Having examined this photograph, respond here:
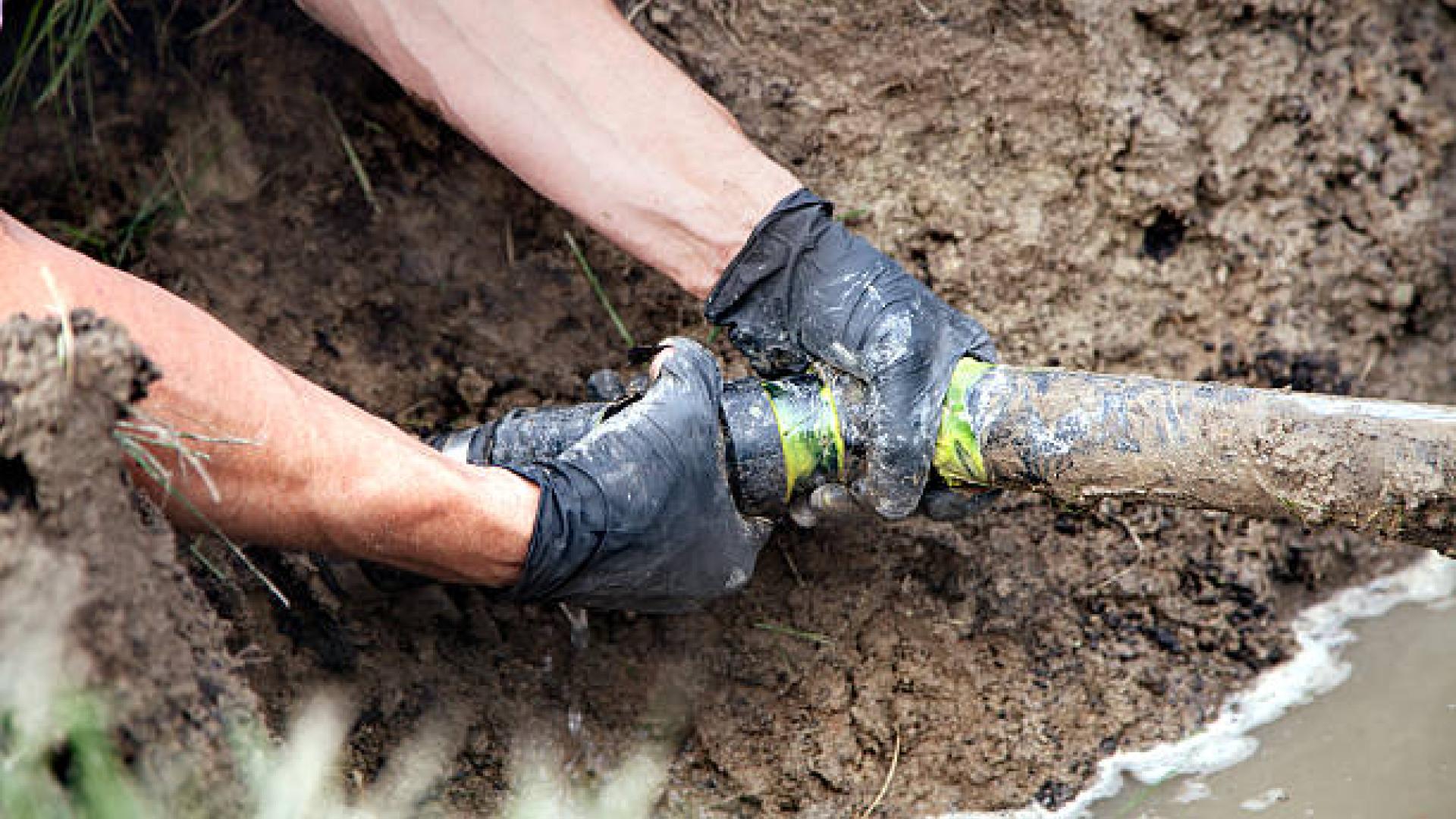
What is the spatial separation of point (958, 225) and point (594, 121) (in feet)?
2.30

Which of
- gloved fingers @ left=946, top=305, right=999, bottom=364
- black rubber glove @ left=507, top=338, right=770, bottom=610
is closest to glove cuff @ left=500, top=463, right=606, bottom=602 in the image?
black rubber glove @ left=507, top=338, right=770, bottom=610

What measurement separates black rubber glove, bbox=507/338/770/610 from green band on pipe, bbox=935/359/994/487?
1.02 ft

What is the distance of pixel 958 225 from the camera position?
2184 millimetres

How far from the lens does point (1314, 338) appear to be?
2.24 metres

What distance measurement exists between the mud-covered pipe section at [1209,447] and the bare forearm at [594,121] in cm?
45

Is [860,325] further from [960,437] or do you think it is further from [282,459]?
[282,459]

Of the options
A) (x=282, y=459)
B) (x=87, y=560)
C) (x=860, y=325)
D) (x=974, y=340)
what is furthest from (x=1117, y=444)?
(x=87, y=560)

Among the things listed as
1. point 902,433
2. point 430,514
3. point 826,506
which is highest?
point 902,433

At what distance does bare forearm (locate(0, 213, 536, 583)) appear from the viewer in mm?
1479

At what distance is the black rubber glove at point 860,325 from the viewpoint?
173 cm

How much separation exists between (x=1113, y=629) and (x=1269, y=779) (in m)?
0.33

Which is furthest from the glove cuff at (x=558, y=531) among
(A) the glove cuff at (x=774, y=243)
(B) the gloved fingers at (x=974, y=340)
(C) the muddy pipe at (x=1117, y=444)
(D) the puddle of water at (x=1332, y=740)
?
(D) the puddle of water at (x=1332, y=740)

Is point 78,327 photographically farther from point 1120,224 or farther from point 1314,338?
point 1314,338

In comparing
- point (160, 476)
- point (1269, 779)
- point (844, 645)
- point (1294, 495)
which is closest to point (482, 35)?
point (160, 476)
